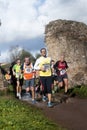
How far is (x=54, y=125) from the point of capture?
13883mm

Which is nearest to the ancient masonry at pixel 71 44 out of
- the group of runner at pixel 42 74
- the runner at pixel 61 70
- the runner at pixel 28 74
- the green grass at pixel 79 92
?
the green grass at pixel 79 92

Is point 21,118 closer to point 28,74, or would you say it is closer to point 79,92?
point 28,74

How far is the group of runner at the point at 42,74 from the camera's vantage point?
1777 cm

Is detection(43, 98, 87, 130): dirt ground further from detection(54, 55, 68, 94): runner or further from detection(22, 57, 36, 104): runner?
detection(22, 57, 36, 104): runner

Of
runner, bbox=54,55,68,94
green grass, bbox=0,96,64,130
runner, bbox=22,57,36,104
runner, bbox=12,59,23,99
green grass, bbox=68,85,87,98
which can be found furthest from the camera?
runner, bbox=12,59,23,99

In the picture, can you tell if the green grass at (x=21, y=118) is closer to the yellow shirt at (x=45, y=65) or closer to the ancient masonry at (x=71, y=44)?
the yellow shirt at (x=45, y=65)

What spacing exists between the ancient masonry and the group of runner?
10.4 ft

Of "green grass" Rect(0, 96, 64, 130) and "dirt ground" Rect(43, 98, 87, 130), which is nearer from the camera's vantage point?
"green grass" Rect(0, 96, 64, 130)

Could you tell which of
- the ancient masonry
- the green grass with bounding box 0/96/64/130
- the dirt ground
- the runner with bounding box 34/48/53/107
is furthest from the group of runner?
the ancient masonry

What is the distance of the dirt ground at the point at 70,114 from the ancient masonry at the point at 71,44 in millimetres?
5075

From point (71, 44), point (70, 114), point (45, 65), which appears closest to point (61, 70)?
point (45, 65)

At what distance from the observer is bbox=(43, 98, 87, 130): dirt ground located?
47.0ft

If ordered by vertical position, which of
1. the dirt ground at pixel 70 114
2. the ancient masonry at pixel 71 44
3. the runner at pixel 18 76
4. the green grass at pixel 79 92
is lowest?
the dirt ground at pixel 70 114

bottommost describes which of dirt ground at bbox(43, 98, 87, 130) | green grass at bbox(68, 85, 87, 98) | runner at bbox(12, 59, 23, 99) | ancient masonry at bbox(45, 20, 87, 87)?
dirt ground at bbox(43, 98, 87, 130)
